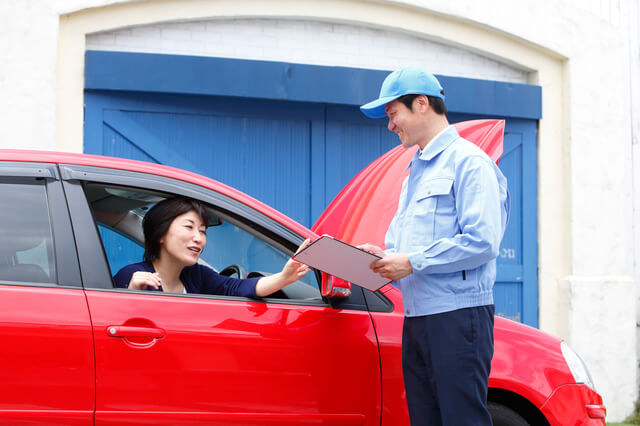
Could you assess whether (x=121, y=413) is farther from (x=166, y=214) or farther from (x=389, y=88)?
(x=389, y=88)

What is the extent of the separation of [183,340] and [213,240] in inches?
38.7

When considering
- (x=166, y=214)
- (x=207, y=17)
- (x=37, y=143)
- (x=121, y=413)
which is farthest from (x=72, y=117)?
(x=121, y=413)

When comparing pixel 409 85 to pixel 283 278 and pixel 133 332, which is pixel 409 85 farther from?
pixel 133 332

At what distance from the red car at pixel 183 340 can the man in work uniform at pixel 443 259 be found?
30cm

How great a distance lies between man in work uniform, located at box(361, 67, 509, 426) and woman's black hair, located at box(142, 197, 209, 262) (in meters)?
0.78

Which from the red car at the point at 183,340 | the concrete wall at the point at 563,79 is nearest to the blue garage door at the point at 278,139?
the concrete wall at the point at 563,79

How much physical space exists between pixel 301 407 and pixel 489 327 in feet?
2.64

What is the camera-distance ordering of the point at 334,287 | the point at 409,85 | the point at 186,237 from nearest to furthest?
the point at 409,85, the point at 334,287, the point at 186,237

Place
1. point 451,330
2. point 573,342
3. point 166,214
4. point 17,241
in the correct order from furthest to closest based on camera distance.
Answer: point 573,342 → point 166,214 → point 17,241 → point 451,330

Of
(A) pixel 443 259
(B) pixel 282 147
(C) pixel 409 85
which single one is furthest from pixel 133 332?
(B) pixel 282 147

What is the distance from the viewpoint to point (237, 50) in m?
6.48

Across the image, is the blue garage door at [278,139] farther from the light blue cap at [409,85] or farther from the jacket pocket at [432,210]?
the jacket pocket at [432,210]

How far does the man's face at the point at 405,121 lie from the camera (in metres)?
2.67

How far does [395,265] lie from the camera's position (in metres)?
2.48
